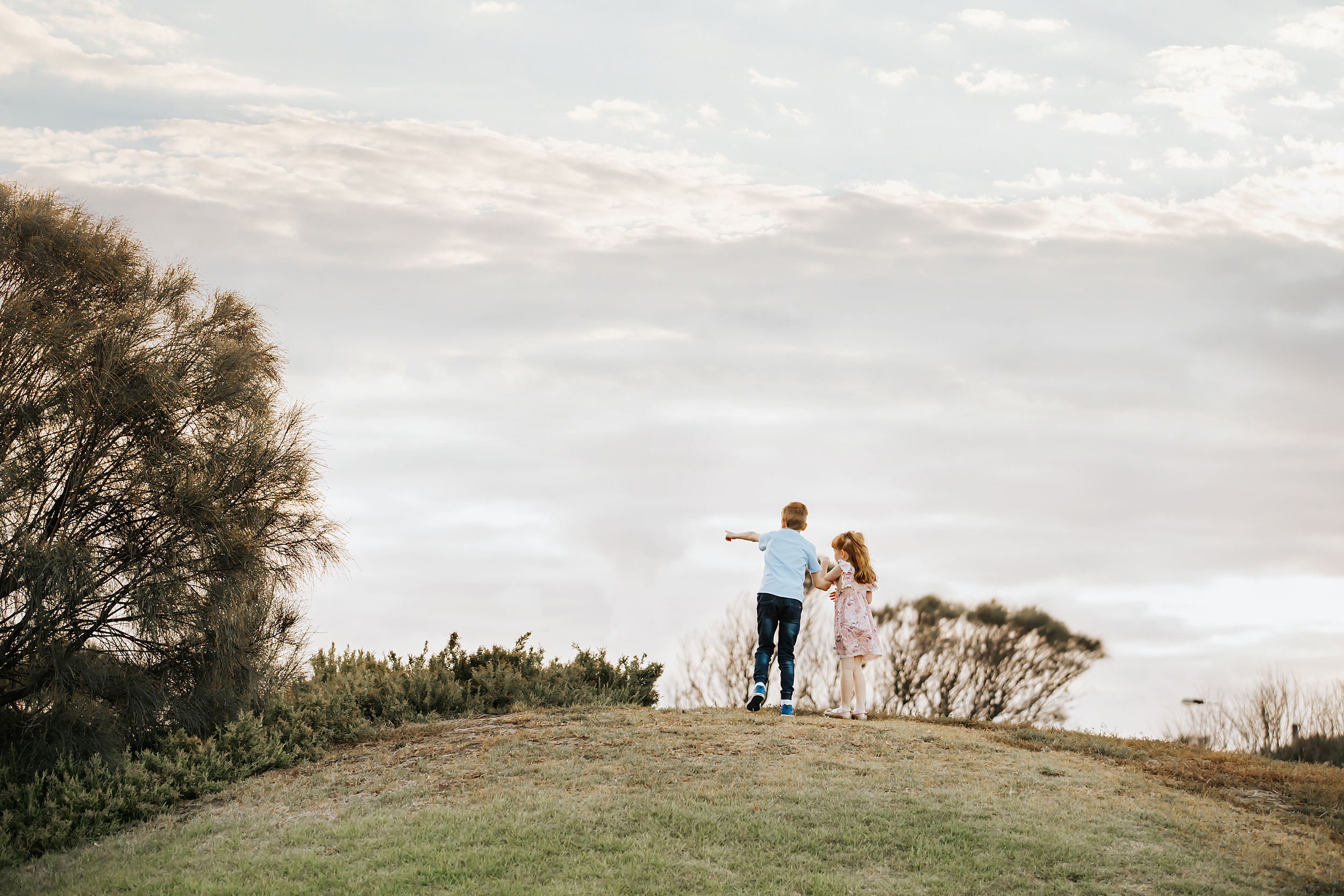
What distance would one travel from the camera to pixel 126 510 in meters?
12.2

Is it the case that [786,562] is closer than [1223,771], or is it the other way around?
[1223,771]

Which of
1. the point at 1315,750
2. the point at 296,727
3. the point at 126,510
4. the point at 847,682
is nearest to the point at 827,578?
the point at 847,682

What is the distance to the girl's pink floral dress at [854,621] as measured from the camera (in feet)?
38.0

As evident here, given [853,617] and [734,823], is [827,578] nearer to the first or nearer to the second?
[853,617]

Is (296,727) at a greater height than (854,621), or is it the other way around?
(854,621)

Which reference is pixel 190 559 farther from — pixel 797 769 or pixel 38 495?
pixel 797 769

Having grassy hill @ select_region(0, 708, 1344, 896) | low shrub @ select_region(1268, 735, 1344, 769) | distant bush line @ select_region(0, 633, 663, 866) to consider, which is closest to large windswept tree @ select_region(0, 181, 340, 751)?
distant bush line @ select_region(0, 633, 663, 866)

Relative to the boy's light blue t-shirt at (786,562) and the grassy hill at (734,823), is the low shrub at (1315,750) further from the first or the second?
the boy's light blue t-shirt at (786,562)

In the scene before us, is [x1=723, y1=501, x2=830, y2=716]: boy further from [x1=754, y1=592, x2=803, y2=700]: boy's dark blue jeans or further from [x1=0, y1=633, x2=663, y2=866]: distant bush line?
[x1=0, y1=633, x2=663, y2=866]: distant bush line

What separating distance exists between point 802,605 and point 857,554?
91 centimetres

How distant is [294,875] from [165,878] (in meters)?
1.14

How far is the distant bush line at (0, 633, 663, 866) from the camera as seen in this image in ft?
31.4

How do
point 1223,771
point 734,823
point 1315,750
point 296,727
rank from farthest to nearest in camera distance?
point 1315,750, point 296,727, point 1223,771, point 734,823

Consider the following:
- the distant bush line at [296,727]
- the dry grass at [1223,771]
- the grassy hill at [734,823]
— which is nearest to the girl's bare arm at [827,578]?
the grassy hill at [734,823]
